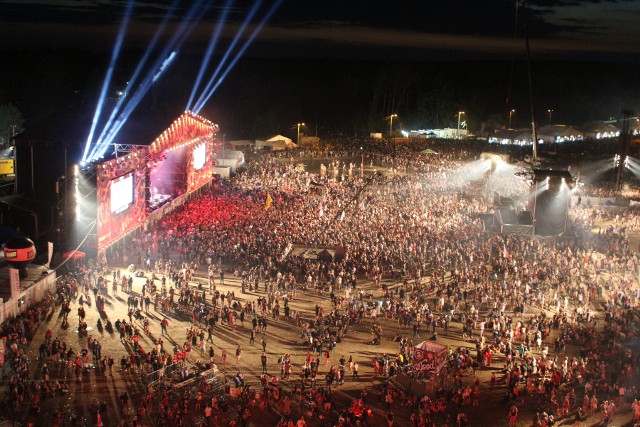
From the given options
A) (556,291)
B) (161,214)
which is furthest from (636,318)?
(161,214)

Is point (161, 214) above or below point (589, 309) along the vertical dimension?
above

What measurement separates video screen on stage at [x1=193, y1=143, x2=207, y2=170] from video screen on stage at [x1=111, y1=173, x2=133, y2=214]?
32.9 feet

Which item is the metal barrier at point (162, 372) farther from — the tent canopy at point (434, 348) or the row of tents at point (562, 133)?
the row of tents at point (562, 133)

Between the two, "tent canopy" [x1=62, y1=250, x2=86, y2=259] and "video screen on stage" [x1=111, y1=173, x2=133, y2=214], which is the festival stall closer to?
"tent canopy" [x1=62, y1=250, x2=86, y2=259]

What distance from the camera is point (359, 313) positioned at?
61.7 feet

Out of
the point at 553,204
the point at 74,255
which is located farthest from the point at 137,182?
the point at 553,204

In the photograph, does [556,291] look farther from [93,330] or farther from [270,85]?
[270,85]

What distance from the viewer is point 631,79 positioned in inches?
5896

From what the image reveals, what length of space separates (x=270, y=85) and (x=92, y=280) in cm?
9166

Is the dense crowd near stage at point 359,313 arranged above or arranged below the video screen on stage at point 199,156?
below

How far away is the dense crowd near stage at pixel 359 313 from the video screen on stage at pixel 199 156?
3.00 m

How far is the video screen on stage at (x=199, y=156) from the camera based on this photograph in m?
35.7

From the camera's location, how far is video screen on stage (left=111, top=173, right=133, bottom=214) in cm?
2391

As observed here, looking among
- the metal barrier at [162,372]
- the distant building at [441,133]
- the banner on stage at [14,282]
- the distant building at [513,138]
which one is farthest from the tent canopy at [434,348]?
the distant building at [441,133]
